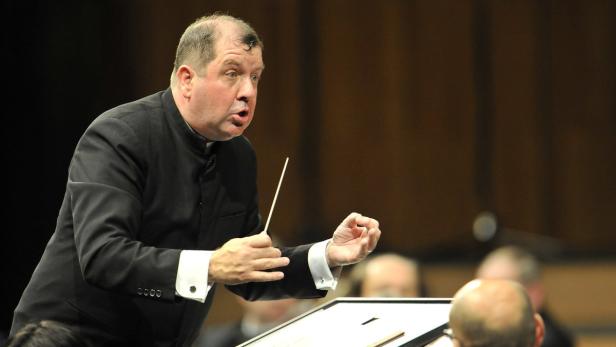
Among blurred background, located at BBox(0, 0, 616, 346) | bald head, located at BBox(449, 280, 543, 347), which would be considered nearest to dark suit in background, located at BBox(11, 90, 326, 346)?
bald head, located at BBox(449, 280, 543, 347)

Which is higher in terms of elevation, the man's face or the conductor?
the man's face

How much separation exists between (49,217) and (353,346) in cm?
380

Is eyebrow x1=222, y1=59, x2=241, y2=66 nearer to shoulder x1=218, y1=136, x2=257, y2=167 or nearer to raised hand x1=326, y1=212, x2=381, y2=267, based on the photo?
shoulder x1=218, y1=136, x2=257, y2=167

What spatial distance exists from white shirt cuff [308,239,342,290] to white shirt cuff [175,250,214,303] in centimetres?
43

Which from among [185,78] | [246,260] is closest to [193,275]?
[246,260]

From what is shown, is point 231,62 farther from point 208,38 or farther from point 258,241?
point 258,241

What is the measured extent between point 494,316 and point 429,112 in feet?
17.1

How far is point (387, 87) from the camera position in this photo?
22.5 feet

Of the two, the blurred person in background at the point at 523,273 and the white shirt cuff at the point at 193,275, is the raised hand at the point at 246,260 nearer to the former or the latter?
the white shirt cuff at the point at 193,275

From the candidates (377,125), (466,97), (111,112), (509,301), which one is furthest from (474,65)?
(509,301)

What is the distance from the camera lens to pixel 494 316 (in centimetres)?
174

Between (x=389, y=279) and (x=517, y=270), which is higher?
(x=389, y=279)

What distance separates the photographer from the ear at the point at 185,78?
2369mm

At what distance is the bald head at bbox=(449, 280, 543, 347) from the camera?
173 centimetres
